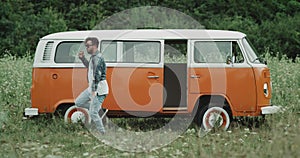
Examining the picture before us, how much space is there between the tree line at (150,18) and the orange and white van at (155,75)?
16.6 meters

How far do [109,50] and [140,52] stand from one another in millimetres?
567

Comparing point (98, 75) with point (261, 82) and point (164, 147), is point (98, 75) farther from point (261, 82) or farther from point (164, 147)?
point (261, 82)

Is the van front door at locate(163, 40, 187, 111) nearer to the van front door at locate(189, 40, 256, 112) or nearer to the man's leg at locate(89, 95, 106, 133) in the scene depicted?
the van front door at locate(189, 40, 256, 112)

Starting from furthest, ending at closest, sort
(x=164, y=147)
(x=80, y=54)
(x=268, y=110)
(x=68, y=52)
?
1. (x=68, y=52)
2. (x=268, y=110)
3. (x=80, y=54)
4. (x=164, y=147)

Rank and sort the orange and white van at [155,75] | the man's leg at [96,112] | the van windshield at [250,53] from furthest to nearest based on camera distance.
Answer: the van windshield at [250,53] → the orange and white van at [155,75] → the man's leg at [96,112]

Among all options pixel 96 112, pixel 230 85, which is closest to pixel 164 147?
pixel 96 112

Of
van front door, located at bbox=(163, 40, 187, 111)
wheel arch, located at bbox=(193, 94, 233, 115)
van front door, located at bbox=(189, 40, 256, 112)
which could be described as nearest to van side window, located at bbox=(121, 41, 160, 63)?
van front door, located at bbox=(163, 40, 187, 111)

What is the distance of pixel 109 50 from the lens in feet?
36.3

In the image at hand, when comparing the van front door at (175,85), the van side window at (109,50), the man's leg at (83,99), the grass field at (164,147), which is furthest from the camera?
the van front door at (175,85)

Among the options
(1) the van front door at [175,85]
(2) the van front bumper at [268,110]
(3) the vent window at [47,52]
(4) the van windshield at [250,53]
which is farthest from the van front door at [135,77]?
(2) the van front bumper at [268,110]

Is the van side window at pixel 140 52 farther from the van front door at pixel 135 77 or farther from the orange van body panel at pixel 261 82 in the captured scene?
the orange van body panel at pixel 261 82

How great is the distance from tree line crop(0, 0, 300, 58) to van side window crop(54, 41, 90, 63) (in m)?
17.2

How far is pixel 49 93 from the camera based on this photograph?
36.3ft

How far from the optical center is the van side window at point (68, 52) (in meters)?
11.1
